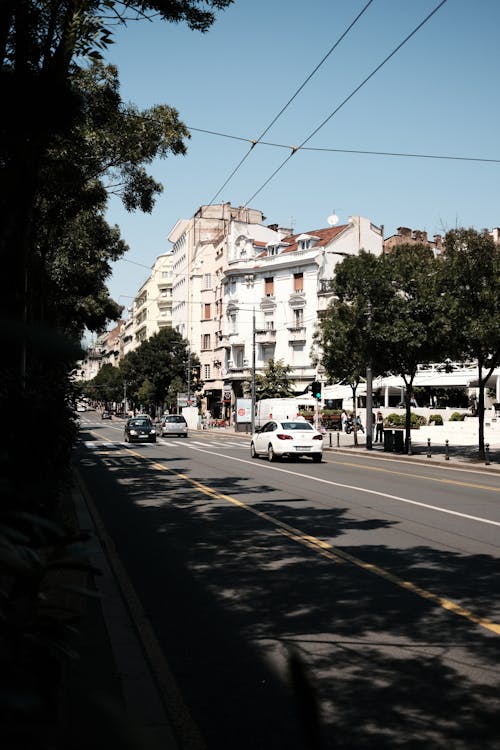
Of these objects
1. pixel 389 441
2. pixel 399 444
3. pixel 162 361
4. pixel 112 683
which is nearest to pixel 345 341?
pixel 389 441

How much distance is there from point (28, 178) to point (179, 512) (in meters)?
7.46

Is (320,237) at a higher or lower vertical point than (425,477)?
higher

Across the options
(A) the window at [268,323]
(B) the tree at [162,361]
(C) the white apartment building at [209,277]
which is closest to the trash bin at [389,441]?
(A) the window at [268,323]

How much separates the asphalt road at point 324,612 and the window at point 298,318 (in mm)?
52992

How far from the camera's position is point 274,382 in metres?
64.2

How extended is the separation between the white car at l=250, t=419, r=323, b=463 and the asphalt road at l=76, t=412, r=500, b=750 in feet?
34.2

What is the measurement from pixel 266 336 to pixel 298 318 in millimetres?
3969

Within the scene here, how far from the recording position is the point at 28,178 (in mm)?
6602

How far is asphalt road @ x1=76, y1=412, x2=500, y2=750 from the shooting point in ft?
13.5

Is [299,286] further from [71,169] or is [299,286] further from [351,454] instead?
[71,169]

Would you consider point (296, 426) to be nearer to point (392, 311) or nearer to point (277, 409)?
point (392, 311)

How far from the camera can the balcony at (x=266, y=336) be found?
70.0m

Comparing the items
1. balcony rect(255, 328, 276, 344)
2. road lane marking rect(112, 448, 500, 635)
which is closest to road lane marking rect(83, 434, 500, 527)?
road lane marking rect(112, 448, 500, 635)

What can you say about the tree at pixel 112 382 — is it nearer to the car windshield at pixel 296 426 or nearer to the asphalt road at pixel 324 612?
the car windshield at pixel 296 426
